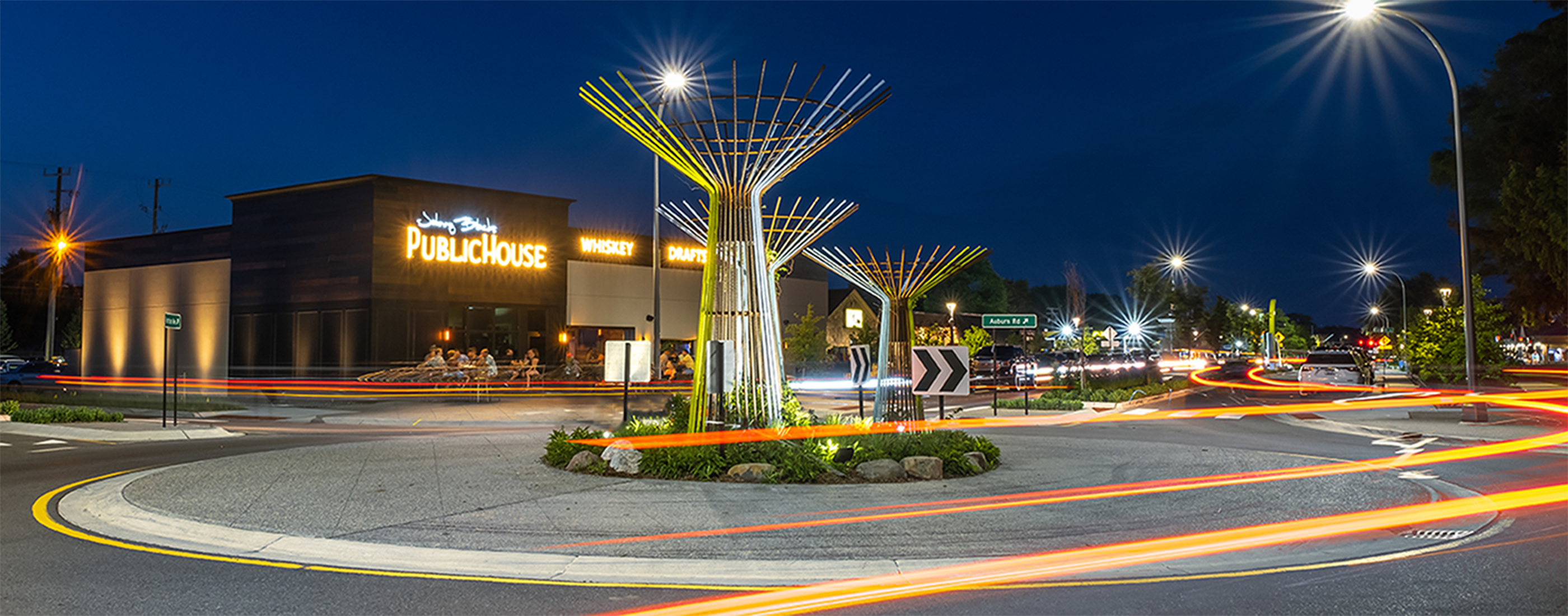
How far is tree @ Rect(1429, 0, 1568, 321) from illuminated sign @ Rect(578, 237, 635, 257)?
32271mm

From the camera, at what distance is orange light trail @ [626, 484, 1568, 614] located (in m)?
6.03

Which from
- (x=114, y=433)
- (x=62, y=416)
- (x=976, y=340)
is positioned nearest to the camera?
(x=114, y=433)

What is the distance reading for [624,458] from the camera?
11711 mm

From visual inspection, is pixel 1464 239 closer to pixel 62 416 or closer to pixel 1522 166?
pixel 1522 166

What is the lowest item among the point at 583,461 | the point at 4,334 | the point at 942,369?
the point at 583,461

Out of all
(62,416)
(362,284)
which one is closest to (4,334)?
(362,284)

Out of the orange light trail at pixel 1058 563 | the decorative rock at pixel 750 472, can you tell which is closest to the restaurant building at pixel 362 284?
the decorative rock at pixel 750 472

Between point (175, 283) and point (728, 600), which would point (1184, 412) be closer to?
point (728, 600)

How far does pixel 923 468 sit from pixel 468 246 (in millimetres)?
28308

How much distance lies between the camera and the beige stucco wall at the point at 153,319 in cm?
3738

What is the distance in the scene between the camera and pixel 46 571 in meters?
6.90

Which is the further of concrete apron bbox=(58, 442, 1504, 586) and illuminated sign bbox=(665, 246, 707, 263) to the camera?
illuminated sign bbox=(665, 246, 707, 263)

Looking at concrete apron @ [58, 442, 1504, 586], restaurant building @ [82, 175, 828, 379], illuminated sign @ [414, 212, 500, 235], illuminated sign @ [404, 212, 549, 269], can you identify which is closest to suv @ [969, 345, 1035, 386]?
restaurant building @ [82, 175, 828, 379]

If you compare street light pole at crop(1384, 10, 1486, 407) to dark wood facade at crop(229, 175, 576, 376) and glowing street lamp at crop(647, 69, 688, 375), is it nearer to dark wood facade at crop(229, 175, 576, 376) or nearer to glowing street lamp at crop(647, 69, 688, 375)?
glowing street lamp at crop(647, 69, 688, 375)
